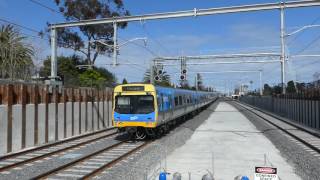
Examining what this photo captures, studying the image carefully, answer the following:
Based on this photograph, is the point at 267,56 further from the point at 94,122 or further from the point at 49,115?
the point at 49,115

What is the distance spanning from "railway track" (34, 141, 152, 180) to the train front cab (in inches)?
62.2

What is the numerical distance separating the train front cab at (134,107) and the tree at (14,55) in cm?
1207

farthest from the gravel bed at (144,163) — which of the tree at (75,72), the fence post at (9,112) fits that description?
the tree at (75,72)

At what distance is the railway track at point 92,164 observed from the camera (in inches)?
463

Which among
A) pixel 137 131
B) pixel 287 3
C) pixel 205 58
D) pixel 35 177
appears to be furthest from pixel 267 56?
pixel 35 177

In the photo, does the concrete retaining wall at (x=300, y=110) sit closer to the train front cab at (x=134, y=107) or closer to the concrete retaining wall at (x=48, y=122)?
the train front cab at (x=134, y=107)

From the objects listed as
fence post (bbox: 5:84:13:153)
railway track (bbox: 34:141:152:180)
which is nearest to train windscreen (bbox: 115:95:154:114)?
railway track (bbox: 34:141:152:180)

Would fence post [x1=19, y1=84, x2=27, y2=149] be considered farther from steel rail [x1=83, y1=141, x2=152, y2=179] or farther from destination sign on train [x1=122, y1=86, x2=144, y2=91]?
destination sign on train [x1=122, y1=86, x2=144, y2=91]

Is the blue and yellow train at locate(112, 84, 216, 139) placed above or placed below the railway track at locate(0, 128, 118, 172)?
above

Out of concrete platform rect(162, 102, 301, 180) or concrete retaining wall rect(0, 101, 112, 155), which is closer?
concrete platform rect(162, 102, 301, 180)

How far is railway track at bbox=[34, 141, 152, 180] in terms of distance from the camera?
11.8m

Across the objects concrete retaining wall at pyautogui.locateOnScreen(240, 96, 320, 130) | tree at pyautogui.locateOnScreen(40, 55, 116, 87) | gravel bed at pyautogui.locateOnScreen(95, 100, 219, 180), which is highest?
tree at pyautogui.locateOnScreen(40, 55, 116, 87)

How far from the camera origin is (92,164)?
13719mm

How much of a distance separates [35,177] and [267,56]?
162ft
